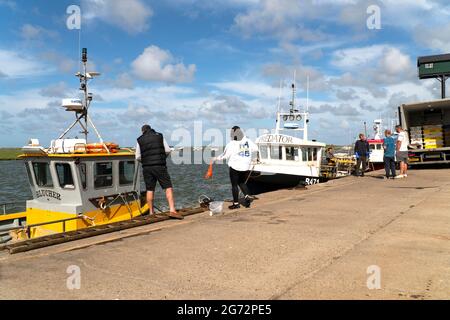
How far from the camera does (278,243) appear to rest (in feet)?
18.6

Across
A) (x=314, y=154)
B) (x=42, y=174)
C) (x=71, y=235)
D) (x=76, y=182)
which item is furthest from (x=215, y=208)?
(x=314, y=154)

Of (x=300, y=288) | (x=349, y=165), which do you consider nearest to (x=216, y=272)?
(x=300, y=288)

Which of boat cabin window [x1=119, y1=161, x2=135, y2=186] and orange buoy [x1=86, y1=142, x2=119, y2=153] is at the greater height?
orange buoy [x1=86, y1=142, x2=119, y2=153]

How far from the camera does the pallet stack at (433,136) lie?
20156 millimetres

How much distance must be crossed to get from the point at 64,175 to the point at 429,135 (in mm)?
17480

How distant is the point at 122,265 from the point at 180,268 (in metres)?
0.71

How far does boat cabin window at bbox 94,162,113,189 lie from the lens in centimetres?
1090

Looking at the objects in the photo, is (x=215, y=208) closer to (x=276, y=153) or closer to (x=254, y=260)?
(x=254, y=260)

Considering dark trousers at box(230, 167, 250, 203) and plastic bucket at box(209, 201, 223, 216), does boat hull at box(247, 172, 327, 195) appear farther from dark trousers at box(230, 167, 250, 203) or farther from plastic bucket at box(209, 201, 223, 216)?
plastic bucket at box(209, 201, 223, 216)

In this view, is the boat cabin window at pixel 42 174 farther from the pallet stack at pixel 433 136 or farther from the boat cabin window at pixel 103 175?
the pallet stack at pixel 433 136

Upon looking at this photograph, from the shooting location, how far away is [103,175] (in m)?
11.1

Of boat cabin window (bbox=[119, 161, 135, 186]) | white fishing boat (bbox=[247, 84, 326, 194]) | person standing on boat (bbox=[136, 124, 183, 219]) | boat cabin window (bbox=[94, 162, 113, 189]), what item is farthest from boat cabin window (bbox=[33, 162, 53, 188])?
white fishing boat (bbox=[247, 84, 326, 194])

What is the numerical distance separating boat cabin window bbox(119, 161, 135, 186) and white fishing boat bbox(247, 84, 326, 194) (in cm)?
939

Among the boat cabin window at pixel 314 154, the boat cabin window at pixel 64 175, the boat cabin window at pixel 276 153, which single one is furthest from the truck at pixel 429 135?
the boat cabin window at pixel 64 175
